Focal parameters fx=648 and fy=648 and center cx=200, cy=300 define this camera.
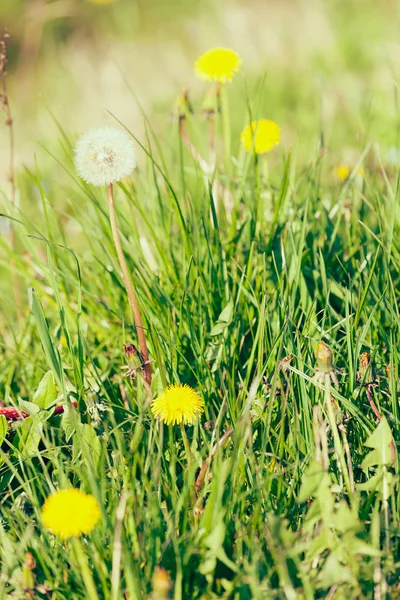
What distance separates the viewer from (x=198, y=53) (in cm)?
565

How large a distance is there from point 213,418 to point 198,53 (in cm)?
481

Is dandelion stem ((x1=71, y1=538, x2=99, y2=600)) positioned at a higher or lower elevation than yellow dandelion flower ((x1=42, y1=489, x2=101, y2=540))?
lower

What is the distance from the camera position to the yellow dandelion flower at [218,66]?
2.02 meters

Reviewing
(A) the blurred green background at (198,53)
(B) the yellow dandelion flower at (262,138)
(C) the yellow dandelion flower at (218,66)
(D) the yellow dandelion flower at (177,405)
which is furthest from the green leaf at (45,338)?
(A) the blurred green background at (198,53)

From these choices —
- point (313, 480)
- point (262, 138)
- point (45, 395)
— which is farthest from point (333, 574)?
point (262, 138)

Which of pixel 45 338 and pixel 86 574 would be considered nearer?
pixel 86 574

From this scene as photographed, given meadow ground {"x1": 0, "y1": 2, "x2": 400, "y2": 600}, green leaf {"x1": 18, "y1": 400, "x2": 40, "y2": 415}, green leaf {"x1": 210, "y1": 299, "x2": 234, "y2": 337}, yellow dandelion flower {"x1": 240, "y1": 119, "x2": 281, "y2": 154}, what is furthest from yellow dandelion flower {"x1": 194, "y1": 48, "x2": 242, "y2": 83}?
green leaf {"x1": 18, "y1": 400, "x2": 40, "y2": 415}

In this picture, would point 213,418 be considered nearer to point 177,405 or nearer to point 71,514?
point 177,405

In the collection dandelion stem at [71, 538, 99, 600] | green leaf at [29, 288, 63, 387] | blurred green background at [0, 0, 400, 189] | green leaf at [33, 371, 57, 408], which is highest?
blurred green background at [0, 0, 400, 189]

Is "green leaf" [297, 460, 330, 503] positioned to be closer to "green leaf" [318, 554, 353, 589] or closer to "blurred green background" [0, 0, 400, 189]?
"green leaf" [318, 554, 353, 589]

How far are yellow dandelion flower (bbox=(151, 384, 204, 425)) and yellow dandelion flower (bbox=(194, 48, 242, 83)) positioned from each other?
3.56 feet

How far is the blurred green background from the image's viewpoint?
3721mm

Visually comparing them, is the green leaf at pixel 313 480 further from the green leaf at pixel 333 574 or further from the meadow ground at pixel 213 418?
the green leaf at pixel 333 574

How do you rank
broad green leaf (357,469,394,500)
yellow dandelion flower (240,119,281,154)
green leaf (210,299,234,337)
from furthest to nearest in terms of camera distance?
yellow dandelion flower (240,119,281,154) → green leaf (210,299,234,337) → broad green leaf (357,469,394,500)
